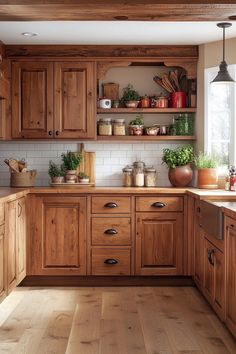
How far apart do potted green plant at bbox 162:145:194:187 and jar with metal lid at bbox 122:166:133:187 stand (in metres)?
0.39

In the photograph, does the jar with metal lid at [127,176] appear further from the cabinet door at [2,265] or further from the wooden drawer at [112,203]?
the cabinet door at [2,265]

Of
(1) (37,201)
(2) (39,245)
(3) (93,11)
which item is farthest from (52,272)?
(3) (93,11)

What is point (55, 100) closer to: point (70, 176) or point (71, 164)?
point (71, 164)

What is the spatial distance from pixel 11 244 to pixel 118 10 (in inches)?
85.8

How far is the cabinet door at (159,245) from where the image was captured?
18.0 feet

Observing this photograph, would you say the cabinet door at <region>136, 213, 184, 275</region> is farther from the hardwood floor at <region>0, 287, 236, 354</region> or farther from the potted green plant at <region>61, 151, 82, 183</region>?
the potted green plant at <region>61, 151, 82, 183</region>

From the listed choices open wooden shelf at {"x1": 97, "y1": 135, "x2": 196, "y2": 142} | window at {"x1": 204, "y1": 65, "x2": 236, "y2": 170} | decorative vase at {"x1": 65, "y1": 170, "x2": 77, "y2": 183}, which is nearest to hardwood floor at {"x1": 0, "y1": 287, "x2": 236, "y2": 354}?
decorative vase at {"x1": 65, "y1": 170, "x2": 77, "y2": 183}

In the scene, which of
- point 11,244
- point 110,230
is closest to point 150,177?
point 110,230

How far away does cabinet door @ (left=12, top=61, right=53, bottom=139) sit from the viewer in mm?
5887

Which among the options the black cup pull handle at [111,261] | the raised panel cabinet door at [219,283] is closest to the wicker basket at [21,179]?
the black cup pull handle at [111,261]

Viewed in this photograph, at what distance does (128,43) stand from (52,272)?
2430 mm

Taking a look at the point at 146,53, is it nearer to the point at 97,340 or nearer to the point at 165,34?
the point at 165,34

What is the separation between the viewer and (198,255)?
5121 mm

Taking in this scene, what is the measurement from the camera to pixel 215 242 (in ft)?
14.1
